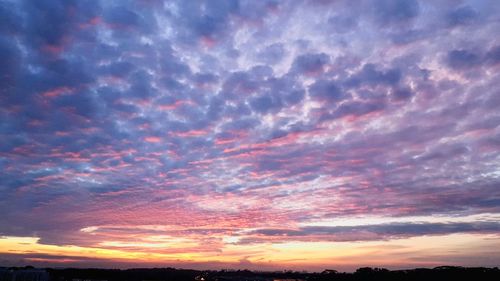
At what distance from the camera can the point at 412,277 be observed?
133125 mm

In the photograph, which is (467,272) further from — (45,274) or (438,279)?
(45,274)

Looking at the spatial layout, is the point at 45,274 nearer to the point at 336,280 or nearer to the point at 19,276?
the point at 19,276

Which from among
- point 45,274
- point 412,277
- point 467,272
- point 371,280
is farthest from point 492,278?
point 45,274

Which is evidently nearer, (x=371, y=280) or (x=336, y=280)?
(x=371, y=280)

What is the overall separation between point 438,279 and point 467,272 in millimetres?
10196

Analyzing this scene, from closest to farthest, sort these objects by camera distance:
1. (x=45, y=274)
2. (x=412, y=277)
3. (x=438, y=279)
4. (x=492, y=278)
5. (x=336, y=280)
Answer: (x=45, y=274) → (x=492, y=278) → (x=438, y=279) → (x=412, y=277) → (x=336, y=280)

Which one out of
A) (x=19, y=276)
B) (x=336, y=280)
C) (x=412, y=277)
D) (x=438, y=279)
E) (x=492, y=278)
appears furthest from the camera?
(x=336, y=280)

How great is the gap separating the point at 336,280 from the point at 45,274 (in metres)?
102

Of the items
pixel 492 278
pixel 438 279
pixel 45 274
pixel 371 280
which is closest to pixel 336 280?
pixel 371 280

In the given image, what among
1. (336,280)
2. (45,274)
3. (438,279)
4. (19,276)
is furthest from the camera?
(336,280)

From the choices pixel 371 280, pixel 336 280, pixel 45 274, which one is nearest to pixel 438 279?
pixel 371 280

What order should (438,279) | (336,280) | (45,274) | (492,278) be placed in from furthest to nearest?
(336,280) → (438,279) → (492,278) → (45,274)

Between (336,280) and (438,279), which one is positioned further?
(336,280)

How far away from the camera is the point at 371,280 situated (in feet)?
444
